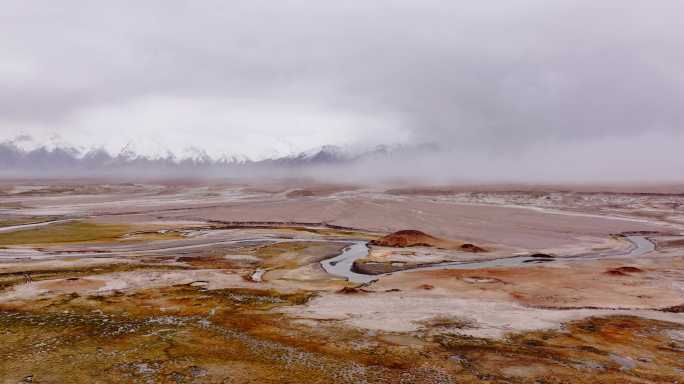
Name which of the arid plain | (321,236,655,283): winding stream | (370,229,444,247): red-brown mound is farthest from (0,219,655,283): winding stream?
(370,229,444,247): red-brown mound

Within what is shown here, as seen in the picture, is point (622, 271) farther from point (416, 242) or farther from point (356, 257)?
point (356, 257)

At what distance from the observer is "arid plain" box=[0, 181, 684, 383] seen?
25844mm

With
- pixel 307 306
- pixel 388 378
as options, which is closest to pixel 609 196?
pixel 307 306

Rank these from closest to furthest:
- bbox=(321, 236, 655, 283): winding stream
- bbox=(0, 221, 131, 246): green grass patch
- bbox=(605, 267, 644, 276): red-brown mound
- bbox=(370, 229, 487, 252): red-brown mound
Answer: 1. bbox=(605, 267, 644, 276): red-brown mound
2. bbox=(321, 236, 655, 283): winding stream
3. bbox=(370, 229, 487, 252): red-brown mound
4. bbox=(0, 221, 131, 246): green grass patch

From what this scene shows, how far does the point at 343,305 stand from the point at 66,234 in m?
74.5

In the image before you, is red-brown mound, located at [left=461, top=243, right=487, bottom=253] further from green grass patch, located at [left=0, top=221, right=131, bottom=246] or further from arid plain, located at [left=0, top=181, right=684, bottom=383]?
green grass patch, located at [left=0, top=221, right=131, bottom=246]

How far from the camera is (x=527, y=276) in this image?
52.8 m

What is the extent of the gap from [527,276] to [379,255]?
21073 millimetres

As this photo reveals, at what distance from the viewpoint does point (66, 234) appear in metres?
91.4

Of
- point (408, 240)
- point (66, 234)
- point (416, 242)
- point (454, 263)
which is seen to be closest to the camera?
point (454, 263)

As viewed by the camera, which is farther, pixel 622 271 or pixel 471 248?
pixel 471 248

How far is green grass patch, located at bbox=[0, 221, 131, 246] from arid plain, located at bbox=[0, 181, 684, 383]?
820 millimetres

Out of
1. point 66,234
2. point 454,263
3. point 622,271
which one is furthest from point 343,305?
point 66,234

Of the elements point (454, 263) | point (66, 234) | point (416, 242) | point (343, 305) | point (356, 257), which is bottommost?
point (66, 234)
